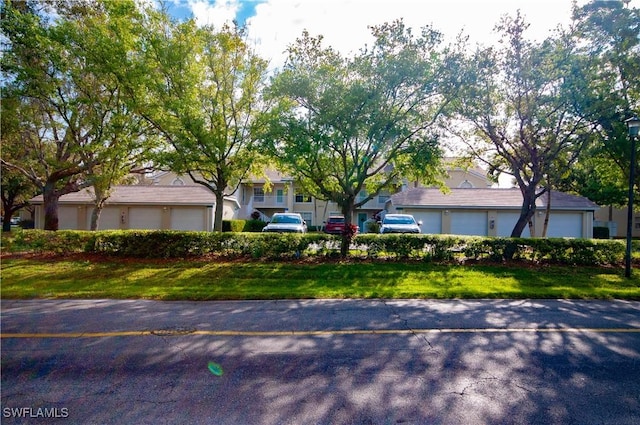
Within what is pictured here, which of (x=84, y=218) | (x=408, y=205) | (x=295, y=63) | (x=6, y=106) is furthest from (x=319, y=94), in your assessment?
(x=84, y=218)

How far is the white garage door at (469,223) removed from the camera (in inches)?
1072

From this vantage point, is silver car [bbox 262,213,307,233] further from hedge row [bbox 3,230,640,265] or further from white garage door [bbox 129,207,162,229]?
white garage door [bbox 129,207,162,229]

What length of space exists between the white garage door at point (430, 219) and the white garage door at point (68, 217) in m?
26.1

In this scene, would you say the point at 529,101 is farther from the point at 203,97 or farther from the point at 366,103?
the point at 203,97

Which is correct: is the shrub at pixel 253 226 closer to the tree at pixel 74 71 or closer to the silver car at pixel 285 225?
the silver car at pixel 285 225

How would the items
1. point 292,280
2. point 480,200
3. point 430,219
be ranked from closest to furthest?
point 292,280 < point 430,219 < point 480,200

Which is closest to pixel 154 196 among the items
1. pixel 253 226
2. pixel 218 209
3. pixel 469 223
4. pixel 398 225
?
pixel 253 226

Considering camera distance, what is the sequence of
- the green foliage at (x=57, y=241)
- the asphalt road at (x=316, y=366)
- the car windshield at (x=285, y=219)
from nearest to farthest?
the asphalt road at (x=316, y=366) → the green foliage at (x=57, y=241) → the car windshield at (x=285, y=219)

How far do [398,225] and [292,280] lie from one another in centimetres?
1243

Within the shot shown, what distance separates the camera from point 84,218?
2844cm

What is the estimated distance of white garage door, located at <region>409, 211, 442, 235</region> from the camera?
2714cm

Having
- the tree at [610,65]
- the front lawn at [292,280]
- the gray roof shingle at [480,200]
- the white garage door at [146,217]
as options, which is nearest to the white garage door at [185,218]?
the white garage door at [146,217]

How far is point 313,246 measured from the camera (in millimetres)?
14125

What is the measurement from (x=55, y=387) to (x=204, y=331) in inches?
89.3
